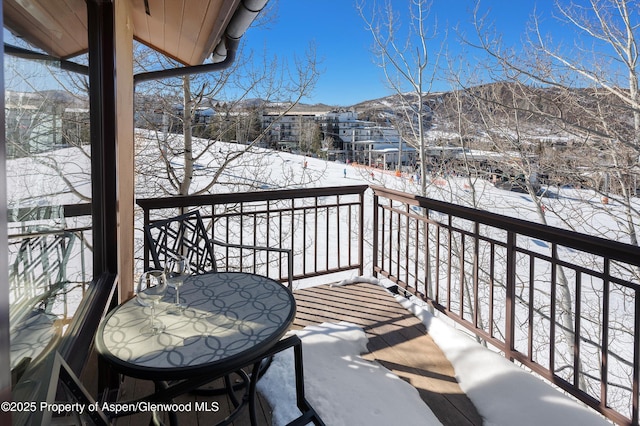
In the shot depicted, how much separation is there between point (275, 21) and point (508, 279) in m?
6.93

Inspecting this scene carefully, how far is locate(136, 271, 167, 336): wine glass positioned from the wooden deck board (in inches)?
55.3

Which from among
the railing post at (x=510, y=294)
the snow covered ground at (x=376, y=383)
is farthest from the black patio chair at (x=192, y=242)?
the railing post at (x=510, y=294)

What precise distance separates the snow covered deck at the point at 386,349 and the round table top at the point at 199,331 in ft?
2.11

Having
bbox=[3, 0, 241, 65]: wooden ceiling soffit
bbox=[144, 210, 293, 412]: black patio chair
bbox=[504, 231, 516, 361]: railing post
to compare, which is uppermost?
bbox=[3, 0, 241, 65]: wooden ceiling soffit

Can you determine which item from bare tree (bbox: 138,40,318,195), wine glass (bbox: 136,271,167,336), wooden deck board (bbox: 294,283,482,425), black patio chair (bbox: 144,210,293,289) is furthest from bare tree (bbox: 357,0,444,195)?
wine glass (bbox: 136,271,167,336)

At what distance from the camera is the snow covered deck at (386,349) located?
1.90 meters

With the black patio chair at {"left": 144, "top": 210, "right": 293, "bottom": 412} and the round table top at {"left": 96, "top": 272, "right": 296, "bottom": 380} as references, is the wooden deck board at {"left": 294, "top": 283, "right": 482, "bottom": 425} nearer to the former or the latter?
the black patio chair at {"left": 144, "top": 210, "right": 293, "bottom": 412}

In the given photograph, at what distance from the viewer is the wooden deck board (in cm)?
200

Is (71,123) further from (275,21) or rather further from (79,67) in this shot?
(275,21)

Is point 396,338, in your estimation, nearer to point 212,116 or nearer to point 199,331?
point 199,331

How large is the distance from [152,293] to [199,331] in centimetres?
24

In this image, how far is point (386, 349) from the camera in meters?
2.51

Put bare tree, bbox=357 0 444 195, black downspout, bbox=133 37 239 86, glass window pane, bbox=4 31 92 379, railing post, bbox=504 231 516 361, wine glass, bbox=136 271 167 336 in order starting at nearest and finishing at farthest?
glass window pane, bbox=4 31 92 379 < wine glass, bbox=136 271 167 336 < railing post, bbox=504 231 516 361 < black downspout, bbox=133 37 239 86 < bare tree, bbox=357 0 444 195

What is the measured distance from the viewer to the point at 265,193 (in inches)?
127
